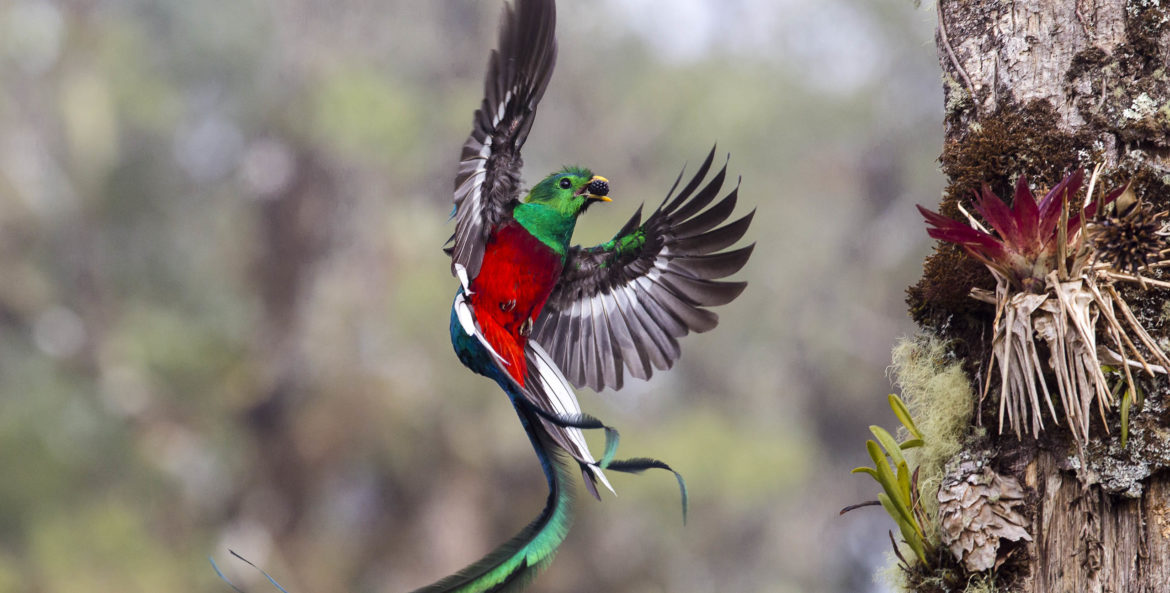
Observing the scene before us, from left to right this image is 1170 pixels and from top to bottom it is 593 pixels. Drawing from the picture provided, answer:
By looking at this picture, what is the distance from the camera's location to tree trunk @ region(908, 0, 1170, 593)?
108cm

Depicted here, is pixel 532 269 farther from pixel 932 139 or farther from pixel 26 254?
pixel 932 139

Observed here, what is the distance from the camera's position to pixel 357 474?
18.8 feet

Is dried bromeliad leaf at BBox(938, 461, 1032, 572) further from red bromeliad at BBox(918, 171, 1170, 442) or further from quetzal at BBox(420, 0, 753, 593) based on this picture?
quetzal at BBox(420, 0, 753, 593)

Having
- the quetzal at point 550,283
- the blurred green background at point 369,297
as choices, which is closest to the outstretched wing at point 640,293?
the quetzal at point 550,283

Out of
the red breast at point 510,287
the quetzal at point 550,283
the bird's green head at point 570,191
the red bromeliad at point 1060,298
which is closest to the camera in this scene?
the red bromeliad at point 1060,298

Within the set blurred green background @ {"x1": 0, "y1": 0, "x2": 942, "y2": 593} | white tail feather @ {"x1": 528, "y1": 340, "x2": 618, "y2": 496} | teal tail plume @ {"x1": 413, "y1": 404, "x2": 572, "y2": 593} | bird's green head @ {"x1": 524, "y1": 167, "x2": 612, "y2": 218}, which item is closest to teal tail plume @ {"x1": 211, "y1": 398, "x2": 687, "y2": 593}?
teal tail plume @ {"x1": 413, "y1": 404, "x2": 572, "y2": 593}

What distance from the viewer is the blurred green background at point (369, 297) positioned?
556cm

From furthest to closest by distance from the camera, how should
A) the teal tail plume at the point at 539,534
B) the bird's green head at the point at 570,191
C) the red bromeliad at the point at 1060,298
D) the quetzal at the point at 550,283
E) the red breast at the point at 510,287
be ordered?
1. the bird's green head at the point at 570,191
2. the red breast at the point at 510,287
3. the quetzal at the point at 550,283
4. the teal tail plume at the point at 539,534
5. the red bromeliad at the point at 1060,298

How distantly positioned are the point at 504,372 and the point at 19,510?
5.03m

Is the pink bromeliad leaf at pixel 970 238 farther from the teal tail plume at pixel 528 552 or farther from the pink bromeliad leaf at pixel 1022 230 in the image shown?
the teal tail plume at pixel 528 552

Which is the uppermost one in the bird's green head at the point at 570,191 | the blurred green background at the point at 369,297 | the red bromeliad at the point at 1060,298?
the red bromeliad at the point at 1060,298

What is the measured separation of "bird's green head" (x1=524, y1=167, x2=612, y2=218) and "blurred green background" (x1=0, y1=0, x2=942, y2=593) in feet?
12.1

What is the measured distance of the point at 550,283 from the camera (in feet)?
5.05

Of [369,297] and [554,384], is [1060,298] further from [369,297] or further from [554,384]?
[369,297]
